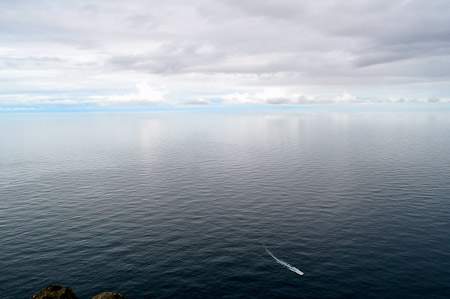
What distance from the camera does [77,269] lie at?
2067 inches

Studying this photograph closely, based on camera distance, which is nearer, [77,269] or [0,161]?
[77,269]

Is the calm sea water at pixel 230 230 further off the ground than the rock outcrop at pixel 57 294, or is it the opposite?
the rock outcrop at pixel 57 294

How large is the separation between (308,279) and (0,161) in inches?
6747

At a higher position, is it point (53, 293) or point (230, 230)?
point (53, 293)

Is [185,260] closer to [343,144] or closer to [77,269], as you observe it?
[77,269]

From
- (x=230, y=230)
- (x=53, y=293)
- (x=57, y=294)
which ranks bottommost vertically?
(x=230, y=230)

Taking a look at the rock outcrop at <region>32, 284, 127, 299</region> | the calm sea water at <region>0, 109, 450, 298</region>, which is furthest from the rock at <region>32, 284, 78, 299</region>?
the calm sea water at <region>0, 109, 450, 298</region>

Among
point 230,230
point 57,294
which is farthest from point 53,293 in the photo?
point 230,230

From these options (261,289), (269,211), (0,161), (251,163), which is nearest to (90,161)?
(0,161)

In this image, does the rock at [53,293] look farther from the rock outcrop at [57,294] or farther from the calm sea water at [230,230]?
the calm sea water at [230,230]

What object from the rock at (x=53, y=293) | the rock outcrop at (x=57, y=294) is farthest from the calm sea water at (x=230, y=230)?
the rock outcrop at (x=57, y=294)

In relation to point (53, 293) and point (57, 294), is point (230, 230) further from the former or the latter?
point (53, 293)

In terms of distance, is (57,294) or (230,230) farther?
(230,230)

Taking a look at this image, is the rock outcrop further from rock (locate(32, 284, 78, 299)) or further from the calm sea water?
the calm sea water
